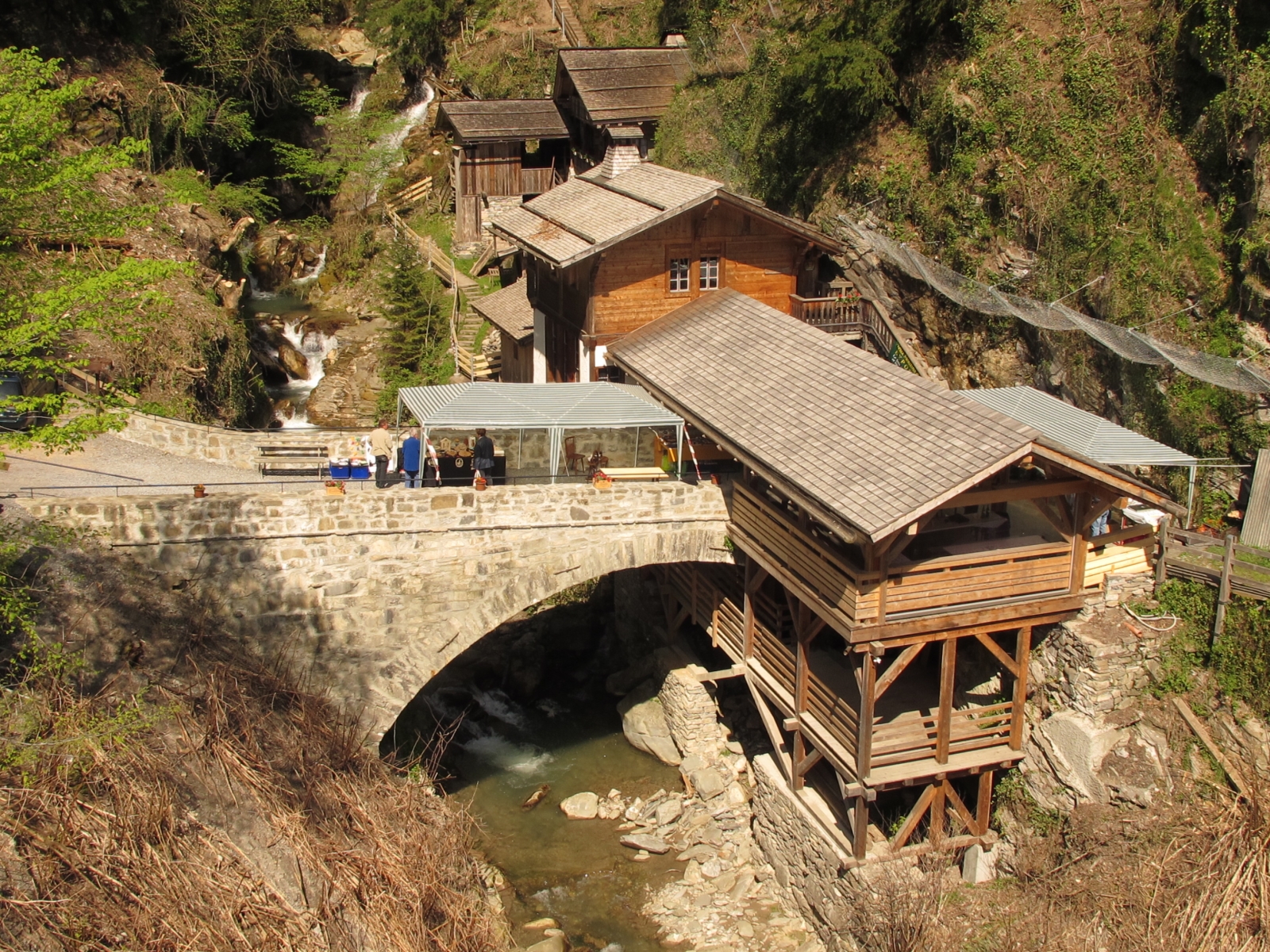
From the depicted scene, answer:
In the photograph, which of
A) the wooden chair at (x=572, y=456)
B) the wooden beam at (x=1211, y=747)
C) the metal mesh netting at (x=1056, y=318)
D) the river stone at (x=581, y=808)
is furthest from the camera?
the river stone at (x=581, y=808)

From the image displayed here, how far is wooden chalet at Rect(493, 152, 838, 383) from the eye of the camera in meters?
22.6

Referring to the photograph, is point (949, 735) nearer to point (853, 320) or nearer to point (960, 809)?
point (960, 809)

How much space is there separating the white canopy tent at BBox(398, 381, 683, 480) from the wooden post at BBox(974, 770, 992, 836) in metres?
6.92

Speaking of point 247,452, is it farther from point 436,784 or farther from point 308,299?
point 308,299

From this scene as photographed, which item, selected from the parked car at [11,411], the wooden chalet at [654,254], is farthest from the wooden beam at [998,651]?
the parked car at [11,411]

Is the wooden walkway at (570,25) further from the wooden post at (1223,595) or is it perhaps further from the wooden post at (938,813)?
the wooden post at (938,813)

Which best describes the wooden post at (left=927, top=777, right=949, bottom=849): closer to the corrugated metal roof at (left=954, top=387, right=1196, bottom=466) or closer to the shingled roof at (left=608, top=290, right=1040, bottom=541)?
the shingled roof at (left=608, top=290, right=1040, bottom=541)

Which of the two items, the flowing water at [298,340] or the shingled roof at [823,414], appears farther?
the flowing water at [298,340]

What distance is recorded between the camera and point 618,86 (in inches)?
1481

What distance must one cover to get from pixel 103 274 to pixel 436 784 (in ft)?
33.4

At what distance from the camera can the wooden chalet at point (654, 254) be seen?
74.0 ft

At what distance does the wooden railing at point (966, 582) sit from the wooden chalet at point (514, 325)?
1408cm

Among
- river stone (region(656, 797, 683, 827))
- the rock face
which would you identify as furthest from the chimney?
river stone (region(656, 797, 683, 827))

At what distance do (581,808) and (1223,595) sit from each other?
11.2 metres
